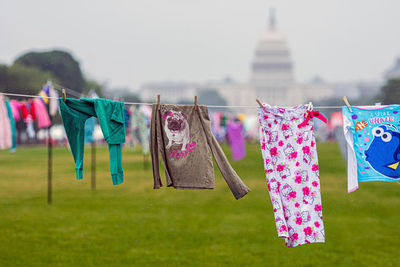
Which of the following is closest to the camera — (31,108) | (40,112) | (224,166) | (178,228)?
(224,166)

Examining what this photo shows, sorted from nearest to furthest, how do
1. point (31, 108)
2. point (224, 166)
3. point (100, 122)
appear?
point (100, 122)
point (224, 166)
point (31, 108)

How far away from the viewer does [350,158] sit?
5.43 meters

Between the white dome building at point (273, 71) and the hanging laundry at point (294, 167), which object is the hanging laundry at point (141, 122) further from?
the white dome building at point (273, 71)

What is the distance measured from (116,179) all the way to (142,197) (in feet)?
25.8

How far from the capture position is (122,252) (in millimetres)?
7750

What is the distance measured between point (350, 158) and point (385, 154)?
0.39 metres

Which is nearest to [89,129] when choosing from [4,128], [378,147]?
[4,128]

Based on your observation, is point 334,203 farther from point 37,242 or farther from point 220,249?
point 37,242

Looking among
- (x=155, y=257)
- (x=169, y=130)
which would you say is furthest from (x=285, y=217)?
(x=155, y=257)

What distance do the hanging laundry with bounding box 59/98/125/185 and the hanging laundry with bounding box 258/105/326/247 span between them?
1.56 metres

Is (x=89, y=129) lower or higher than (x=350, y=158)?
higher

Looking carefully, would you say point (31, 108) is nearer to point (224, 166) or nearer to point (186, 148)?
point (186, 148)

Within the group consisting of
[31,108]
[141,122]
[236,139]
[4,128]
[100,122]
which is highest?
[31,108]

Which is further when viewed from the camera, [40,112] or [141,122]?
[141,122]
